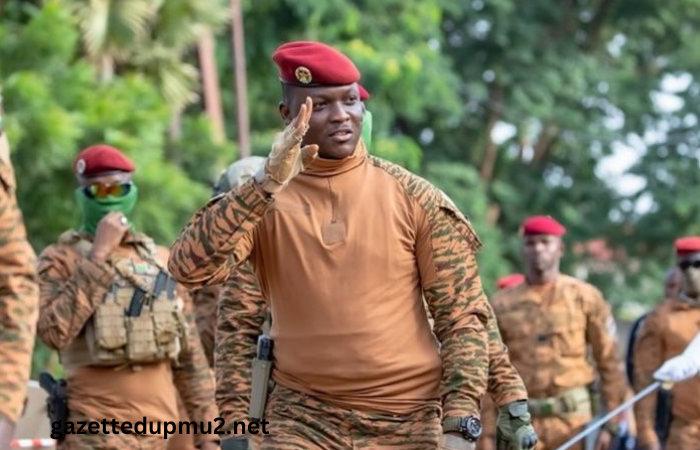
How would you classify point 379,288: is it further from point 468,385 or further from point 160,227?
point 160,227

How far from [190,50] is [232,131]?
2.90m

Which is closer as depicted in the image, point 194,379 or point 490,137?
point 194,379

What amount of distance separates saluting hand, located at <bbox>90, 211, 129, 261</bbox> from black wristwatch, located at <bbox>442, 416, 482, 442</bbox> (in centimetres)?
320

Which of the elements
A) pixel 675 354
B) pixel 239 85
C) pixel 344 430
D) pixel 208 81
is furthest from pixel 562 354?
pixel 208 81

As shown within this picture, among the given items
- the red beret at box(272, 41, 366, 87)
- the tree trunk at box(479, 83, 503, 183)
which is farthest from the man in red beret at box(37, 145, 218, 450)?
the tree trunk at box(479, 83, 503, 183)

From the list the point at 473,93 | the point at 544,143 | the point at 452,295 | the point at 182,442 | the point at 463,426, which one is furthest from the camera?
the point at 544,143

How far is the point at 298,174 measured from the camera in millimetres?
6145

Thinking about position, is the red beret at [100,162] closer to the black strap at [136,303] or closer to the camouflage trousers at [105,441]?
the black strap at [136,303]

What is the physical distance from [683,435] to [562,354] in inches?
43.8

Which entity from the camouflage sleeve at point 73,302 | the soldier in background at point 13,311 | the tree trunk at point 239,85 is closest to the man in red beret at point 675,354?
the camouflage sleeve at point 73,302

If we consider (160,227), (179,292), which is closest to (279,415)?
(179,292)

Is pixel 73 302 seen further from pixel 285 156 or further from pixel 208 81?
pixel 208 81

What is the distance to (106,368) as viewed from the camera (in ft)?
29.1

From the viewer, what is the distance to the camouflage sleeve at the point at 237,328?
21.2 feet
